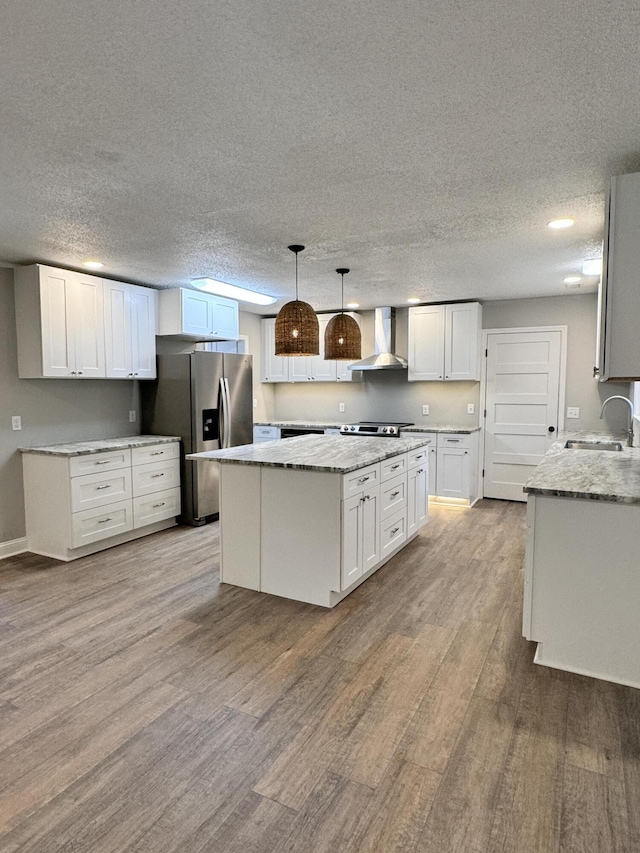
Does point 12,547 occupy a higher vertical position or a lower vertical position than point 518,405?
lower

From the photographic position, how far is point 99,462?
14.0 ft

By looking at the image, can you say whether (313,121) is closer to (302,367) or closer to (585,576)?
(585,576)

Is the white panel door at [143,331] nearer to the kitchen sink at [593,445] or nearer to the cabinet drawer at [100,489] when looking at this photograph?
the cabinet drawer at [100,489]

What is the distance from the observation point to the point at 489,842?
1538 mm

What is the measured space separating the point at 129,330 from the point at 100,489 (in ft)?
5.12

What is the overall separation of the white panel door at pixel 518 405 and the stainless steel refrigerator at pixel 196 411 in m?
3.05

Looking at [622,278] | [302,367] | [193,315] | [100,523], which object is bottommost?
[100,523]

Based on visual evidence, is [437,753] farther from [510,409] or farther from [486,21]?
[510,409]

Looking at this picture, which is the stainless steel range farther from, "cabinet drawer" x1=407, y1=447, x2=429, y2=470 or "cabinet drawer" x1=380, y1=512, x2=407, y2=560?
"cabinet drawer" x1=380, y1=512, x2=407, y2=560

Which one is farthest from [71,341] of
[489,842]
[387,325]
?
[489,842]

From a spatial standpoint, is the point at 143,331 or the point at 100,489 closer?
the point at 100,489

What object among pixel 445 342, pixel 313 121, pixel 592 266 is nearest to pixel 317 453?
pixel 313 121

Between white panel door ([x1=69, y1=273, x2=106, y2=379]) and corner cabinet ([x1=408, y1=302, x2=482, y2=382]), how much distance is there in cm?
348

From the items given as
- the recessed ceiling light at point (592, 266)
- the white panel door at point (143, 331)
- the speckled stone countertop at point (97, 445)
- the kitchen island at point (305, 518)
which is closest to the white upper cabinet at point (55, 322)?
the white panel door at point (143, 331)
